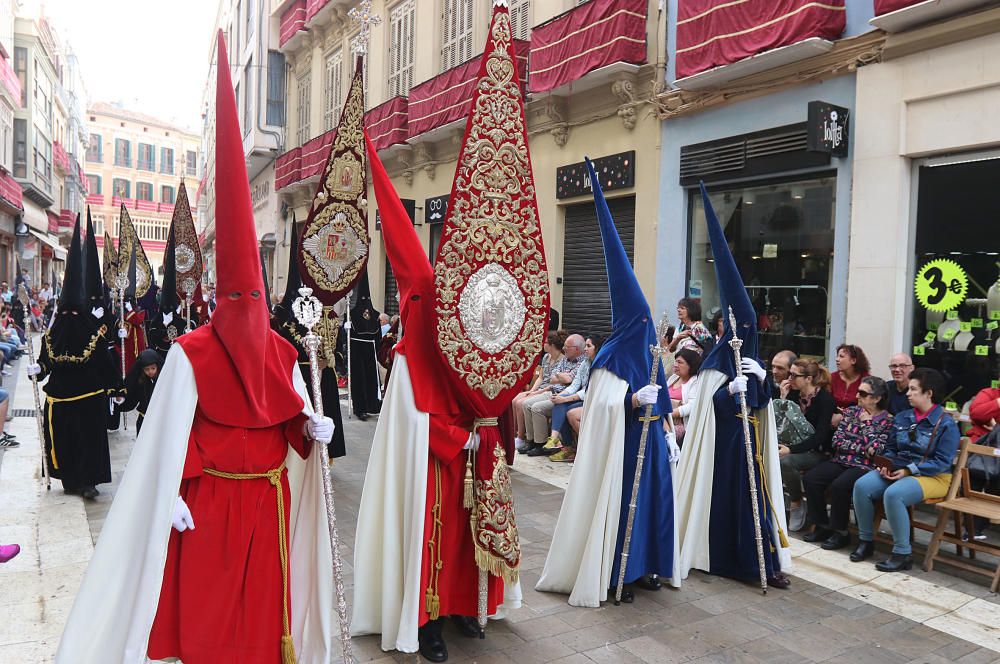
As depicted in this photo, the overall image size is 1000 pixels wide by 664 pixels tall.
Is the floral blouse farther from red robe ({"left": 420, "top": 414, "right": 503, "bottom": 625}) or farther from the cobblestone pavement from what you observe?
red robe ({"left": 420, "top": 414, "right": 503, "bottom": 625})

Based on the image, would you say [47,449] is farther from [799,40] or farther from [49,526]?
[799,40]

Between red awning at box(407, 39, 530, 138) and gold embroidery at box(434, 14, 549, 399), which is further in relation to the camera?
red awning at box(407, 39, 530, 138)

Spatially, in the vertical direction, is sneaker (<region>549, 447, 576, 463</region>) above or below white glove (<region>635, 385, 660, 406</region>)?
below

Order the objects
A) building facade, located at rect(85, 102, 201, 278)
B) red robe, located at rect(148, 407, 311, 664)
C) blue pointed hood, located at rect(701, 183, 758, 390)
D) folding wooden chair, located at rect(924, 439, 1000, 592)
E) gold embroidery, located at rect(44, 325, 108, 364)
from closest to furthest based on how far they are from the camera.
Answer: red robe, located at rect(148, 407, 311, 664)
blue pointed hood, located at rect(701, 183, 758, 390)
folding wooden chair, located at rect(924, 439, 1000, 592)
gold embroidery, located at rect(44, 325, 108, 364)
building facade, located at rect(85, 102, 201, 278)

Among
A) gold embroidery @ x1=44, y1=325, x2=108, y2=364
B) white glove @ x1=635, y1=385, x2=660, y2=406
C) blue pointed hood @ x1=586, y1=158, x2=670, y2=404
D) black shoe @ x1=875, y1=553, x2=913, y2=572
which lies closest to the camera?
white glove @ x1=635, y1=385, x2=660, y2=406

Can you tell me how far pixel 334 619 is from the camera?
165 inches

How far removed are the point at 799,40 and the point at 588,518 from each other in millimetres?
6312

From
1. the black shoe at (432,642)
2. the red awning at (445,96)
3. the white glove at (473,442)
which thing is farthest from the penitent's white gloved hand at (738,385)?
the red awning at (445,96)

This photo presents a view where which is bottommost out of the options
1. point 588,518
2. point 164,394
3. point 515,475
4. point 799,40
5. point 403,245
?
point 515,475

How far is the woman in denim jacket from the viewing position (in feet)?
17.5

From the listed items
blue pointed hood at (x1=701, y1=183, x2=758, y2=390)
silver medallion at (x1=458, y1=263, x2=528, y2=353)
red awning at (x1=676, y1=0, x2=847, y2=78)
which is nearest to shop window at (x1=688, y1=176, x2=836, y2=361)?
red awning at (x1=676, y1=0, x2=847, y2=78)

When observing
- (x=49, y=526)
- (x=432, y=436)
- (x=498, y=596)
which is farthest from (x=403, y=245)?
(x=49, y=526)

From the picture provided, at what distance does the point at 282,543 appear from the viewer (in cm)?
317

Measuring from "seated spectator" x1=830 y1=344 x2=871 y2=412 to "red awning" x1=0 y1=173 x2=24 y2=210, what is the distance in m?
30.0
